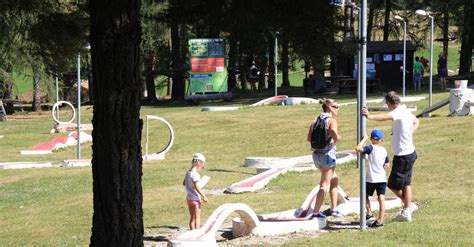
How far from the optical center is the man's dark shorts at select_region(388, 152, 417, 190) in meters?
11.6

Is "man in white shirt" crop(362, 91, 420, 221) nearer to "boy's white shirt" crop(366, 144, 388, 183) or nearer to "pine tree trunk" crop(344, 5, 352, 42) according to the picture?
"boy's white shirt" crop(366, 144, 388, 183)

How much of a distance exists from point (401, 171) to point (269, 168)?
29.3ft

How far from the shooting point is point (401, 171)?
38.0ft

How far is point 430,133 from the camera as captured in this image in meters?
23.0

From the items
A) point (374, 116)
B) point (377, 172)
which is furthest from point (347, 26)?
point (377, 172)

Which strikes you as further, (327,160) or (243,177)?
(243,177)

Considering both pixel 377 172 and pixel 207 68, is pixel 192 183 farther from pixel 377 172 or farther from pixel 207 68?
pixel 207 68

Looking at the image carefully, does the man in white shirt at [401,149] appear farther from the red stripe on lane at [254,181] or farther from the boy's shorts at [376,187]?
the red stripe on lane at [254,181]

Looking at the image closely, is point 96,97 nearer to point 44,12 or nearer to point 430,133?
point 44,12

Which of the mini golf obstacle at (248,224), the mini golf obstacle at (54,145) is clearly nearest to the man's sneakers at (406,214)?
the mini golf obstacle at (248,224)

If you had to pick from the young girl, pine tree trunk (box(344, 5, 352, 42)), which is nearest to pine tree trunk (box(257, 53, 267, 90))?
the young girl

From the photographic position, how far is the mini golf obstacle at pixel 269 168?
17.2 meters

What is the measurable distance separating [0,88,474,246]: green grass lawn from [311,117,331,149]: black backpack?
1.39 meters

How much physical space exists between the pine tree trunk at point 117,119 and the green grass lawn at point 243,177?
13.2 ft
